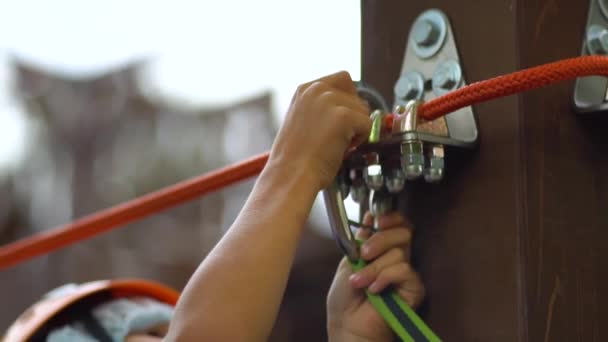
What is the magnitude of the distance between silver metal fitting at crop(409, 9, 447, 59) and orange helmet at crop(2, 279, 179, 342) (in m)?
0.56

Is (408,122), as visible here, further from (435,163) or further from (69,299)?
(69,299)

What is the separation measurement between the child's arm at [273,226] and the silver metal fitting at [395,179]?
0.04 meters

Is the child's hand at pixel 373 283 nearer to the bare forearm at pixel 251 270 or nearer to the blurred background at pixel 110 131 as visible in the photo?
the bare forearm at pixel 251 270

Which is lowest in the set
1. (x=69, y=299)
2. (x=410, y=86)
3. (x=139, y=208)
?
(x=69, y=299)

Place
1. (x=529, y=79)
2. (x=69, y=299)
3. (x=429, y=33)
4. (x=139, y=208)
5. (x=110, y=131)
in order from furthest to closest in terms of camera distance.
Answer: (x=110, y=131), (x=69, y=299), (x=139, y=208), (x=429, y=33), (x=529, y=79)

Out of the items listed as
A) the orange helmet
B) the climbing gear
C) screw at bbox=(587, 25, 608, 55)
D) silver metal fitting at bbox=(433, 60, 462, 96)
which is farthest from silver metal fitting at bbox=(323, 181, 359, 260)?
the orange helmet

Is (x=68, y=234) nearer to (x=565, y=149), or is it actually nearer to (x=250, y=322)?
(x=250, y=322)

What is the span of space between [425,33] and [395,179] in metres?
0.12

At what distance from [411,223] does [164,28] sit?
1.61 m

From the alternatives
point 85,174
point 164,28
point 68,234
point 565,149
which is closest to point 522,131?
point 565,149

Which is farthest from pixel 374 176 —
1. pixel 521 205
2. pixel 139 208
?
pixel 139 208

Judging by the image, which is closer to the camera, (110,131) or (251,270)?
(251,270)

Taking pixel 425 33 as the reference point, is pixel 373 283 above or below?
below

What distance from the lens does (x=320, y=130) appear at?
0.54 m
